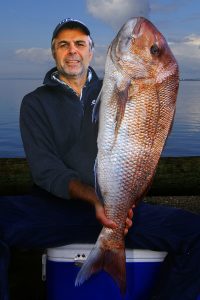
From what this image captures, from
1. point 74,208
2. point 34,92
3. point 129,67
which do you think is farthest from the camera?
point 34,92

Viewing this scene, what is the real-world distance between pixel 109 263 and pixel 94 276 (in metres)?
0.36

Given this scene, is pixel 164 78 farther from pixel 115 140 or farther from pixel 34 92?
pixel 34 92

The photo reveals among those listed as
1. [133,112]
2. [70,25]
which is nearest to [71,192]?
[133,112]

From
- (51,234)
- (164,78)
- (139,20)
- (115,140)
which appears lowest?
(51,234)

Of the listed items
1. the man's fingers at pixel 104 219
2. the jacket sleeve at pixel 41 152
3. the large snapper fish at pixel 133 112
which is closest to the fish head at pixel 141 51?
the large snapper fish at pixel 133 112

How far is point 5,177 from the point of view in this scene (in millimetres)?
4773

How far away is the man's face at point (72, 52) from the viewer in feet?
13.3

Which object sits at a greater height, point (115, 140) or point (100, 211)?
point (115, 140)

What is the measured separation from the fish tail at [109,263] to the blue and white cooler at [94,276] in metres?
0.31

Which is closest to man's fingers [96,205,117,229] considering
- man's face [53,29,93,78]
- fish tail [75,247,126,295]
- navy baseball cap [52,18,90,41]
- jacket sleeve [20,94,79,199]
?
fish tail [75,247,126,295]

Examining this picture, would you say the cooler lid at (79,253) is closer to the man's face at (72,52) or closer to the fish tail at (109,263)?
the fish tail at (109,263)

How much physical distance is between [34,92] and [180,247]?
59.6 inches

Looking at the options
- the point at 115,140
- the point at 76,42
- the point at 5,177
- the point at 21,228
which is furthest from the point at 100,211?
the point at 5,177

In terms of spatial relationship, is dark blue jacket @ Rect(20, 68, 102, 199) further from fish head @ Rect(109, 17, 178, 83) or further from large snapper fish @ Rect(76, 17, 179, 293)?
fish head @ Rect(109, 17, 178, 83)
